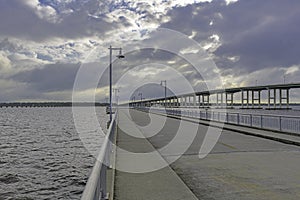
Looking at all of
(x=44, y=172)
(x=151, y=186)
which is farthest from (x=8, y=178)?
(x=151, y=186)

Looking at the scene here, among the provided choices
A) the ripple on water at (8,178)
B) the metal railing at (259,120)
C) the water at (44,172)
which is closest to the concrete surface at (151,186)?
the water at (44,172)

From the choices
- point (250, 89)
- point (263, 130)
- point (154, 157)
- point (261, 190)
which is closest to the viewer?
point (261, 190)

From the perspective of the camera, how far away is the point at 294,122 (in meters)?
20.9

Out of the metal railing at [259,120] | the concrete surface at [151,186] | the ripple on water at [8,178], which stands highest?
the metal railing at [259,120]

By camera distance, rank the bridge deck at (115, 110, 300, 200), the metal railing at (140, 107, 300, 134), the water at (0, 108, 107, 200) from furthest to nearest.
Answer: the metal railing at (140, 107, 300, 134)
the water at (0, 108, 107, 200)
the bridge deck at (115, 110, 300, 200)

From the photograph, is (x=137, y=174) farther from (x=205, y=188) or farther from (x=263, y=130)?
(x=263, y=130)

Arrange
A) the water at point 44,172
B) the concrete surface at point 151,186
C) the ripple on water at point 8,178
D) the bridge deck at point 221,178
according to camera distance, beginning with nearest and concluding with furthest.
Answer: the concrete surface at point 151,186 < the bridge deck at point 221,178 < the water at point 44,172 < the ripple on water at point 8,178

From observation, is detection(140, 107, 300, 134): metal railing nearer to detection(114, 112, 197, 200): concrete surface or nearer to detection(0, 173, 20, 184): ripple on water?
detection(114, 112, 197, 200): concrete surface

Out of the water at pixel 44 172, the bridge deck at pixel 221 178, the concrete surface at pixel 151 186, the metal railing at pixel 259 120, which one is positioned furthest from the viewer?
the metal railing at pixel 259 120

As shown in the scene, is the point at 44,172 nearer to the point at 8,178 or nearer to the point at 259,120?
the point at 8,178

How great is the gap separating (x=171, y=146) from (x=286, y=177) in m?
7.86

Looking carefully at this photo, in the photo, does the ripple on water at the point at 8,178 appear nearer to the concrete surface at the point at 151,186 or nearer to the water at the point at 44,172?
the water at the point at 44,172

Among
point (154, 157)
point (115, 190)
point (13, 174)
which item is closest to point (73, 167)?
point (13, 174)

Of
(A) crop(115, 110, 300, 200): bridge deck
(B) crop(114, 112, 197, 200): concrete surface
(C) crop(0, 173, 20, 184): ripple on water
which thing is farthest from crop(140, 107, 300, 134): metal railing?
(C) crop(0, 173, 20, 184): ripple on water
